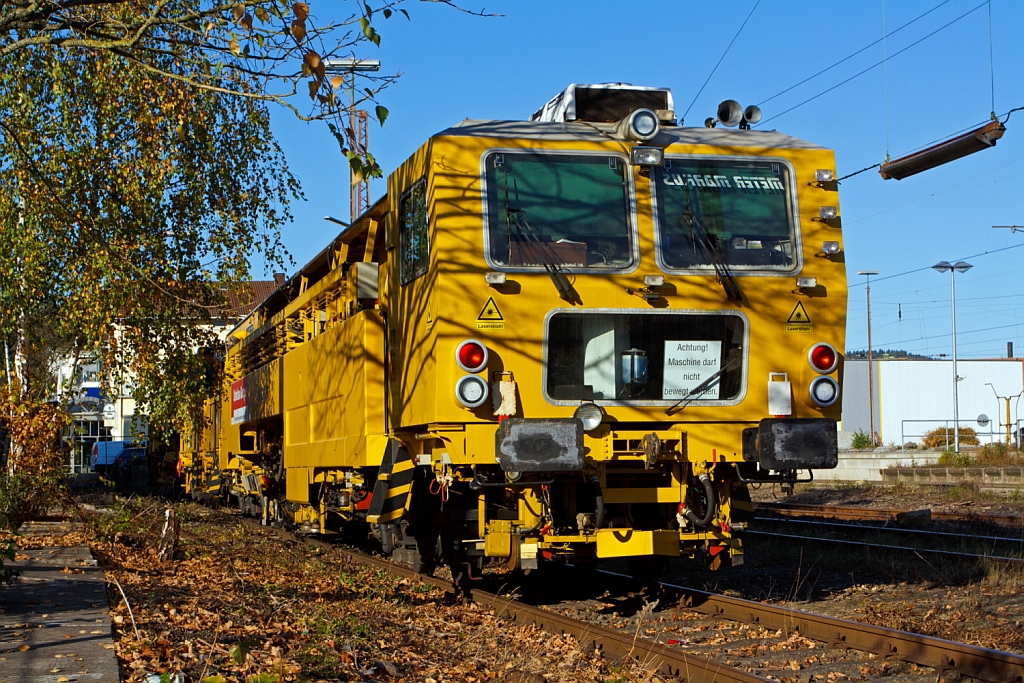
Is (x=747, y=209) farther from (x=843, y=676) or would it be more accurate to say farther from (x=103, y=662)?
(x=103, y=662)

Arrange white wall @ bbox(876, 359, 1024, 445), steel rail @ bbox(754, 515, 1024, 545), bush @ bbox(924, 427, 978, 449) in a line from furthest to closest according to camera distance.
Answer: white wall @ bbox(876, 359, 1024, 445) → bush @ bbox(924, 427, 978, 449) → steel rail @ bbox(754, 515, 1024, 545)

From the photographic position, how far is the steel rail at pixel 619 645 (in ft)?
20.7

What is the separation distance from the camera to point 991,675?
606 centimetres

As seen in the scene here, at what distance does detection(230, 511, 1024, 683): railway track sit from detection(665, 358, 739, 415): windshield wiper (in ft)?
5.28

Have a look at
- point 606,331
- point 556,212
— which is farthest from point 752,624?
point 556,212

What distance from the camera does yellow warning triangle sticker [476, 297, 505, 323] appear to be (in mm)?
7695

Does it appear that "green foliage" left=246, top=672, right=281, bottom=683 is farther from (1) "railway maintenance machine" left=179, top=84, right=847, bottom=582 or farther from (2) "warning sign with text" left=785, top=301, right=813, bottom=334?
(2) "warning sign with text" left=785, top=301, right=813, bottom=334

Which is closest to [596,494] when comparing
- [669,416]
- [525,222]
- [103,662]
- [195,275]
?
[669,416]

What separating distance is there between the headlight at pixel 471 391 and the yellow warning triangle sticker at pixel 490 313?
0.42m

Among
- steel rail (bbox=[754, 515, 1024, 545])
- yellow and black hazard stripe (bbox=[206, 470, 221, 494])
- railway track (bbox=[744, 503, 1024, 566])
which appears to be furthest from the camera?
yellow and black hazard stripe (bbox=[206, 470, 221, 494])

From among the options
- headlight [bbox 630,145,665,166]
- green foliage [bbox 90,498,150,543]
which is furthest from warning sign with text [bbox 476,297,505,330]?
green foliage [bbox 90,498,150,543]

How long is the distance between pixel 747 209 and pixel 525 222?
1749 mm

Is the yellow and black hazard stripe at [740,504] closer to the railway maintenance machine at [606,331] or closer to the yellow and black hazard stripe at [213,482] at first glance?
the railway maintenance machine at [606,331]

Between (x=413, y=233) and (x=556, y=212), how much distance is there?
1.21m
